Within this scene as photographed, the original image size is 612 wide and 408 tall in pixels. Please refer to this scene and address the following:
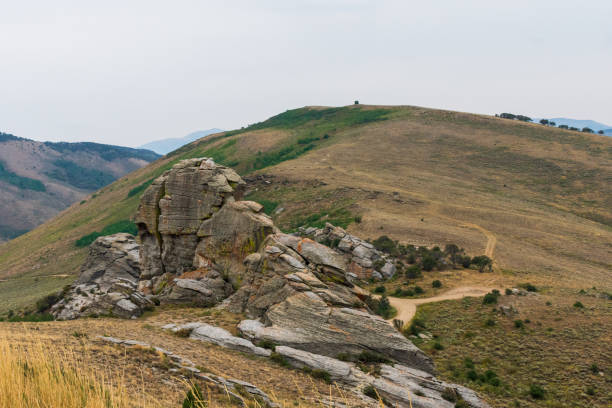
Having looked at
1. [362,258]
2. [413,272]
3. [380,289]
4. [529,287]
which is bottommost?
[380,289]

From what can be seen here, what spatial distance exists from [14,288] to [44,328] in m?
66.5

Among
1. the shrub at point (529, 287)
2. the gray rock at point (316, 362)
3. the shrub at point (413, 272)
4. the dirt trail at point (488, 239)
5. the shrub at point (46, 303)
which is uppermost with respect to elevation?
the dirt trail at point (488, 239)

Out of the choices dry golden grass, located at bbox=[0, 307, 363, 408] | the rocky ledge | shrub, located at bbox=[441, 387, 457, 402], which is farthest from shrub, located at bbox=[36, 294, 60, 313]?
shrub, located at bbox=[441, 387, 457, 402]

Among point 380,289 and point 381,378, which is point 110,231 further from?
point 381,378

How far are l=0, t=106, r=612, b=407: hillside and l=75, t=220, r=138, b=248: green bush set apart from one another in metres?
2.90

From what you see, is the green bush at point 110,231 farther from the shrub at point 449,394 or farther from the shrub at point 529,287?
the shrub at point 449,394

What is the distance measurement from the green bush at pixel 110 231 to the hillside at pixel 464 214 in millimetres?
2905

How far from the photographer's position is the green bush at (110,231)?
275ft

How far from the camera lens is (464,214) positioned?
6112 cm

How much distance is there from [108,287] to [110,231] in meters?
59.1

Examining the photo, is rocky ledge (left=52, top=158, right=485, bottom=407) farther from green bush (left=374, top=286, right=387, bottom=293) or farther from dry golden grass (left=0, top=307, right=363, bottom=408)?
green bush (left=374, top=286, right=387, bottom=293)

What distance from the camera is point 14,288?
68.9 metres

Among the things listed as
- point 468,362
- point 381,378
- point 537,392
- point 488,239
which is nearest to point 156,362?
point 381,378

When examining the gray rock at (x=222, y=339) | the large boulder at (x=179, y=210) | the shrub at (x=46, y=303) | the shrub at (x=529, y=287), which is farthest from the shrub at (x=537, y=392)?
the shrub at (x=46, y=303)
